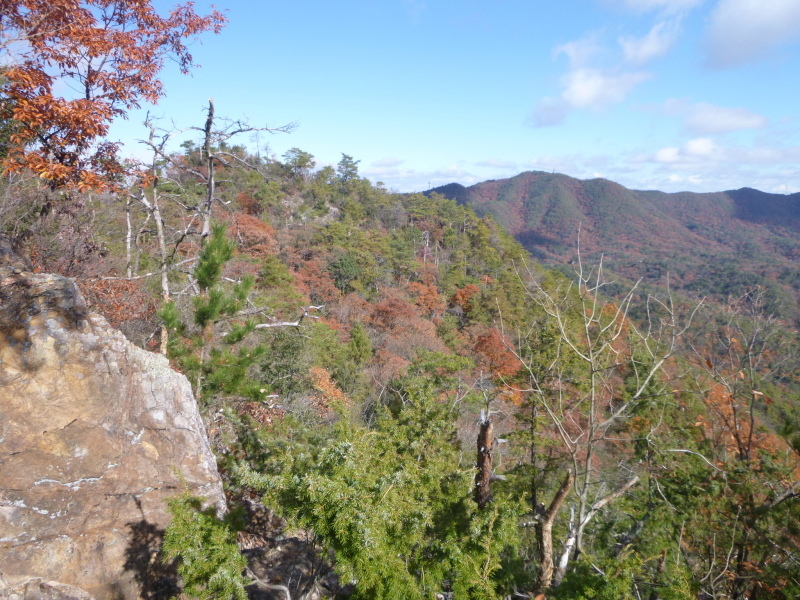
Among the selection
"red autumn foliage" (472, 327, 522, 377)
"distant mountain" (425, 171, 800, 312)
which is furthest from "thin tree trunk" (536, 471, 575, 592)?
"distant mountain" (425, 171, 800, 312)

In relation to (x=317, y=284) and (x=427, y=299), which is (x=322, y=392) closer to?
(x=317, y=284)

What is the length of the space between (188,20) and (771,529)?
978 centimetres

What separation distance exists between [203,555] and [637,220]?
14066 centimetres

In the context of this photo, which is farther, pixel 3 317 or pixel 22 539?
pixel 3 317

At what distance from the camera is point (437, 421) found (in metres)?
6.27

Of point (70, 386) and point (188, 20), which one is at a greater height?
point (188, 20)

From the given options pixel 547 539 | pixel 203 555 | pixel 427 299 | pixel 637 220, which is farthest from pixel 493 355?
pixel 637 220

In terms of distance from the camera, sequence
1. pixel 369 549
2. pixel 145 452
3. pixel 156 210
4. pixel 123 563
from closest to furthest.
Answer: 1. pixel 369 549
2. pixel 123 563
3. pixel 145 452
4. pixel 156 210

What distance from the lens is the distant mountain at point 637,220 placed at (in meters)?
98.9

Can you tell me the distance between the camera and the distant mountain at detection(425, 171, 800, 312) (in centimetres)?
9888

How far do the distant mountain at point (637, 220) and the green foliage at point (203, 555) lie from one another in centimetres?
8875

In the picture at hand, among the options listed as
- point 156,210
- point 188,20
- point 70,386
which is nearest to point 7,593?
point 70,386

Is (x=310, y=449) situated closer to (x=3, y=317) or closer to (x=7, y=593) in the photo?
(x=7, y=593)

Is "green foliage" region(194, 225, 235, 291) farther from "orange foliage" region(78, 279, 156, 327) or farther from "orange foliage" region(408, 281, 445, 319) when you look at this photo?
"orange foliage" region(408, 281, 445, 319)
